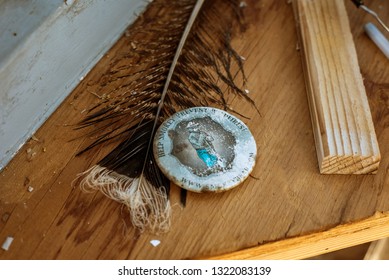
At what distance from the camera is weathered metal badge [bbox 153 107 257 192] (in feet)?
3.09

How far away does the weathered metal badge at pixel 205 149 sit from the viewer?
0.94 metres

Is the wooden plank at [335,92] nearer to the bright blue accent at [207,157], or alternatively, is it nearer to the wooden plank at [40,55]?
the bright blue accent at [207,157]

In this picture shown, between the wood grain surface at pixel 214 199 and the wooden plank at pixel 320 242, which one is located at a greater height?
the wood grain surface at pixel 214 199

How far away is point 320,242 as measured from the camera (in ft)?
3.13

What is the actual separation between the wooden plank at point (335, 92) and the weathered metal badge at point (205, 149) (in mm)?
140

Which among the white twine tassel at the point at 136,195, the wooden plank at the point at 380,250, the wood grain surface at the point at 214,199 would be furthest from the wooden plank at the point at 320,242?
the wooden plank at the point at 380,250

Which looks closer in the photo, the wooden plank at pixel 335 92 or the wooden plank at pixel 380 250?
the wooden plank at pixel 335 92

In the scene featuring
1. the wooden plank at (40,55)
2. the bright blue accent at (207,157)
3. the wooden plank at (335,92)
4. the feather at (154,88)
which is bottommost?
the wooden plank at (335,92)

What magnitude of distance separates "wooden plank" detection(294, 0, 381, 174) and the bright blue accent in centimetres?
19

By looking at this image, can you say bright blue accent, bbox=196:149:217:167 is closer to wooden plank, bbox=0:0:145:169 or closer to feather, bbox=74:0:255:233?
feather, bbox=74:0:255:233

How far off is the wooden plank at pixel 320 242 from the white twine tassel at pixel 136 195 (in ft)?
0.37

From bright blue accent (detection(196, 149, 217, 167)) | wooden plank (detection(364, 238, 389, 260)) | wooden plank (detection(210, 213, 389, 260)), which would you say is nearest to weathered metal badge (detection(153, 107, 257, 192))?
bright blue accent (detection(196, 149, 217, 167))

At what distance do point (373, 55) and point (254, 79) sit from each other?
0.89 ft

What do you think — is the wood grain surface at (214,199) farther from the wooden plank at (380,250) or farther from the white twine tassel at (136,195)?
the wooden plank at (380,250)
